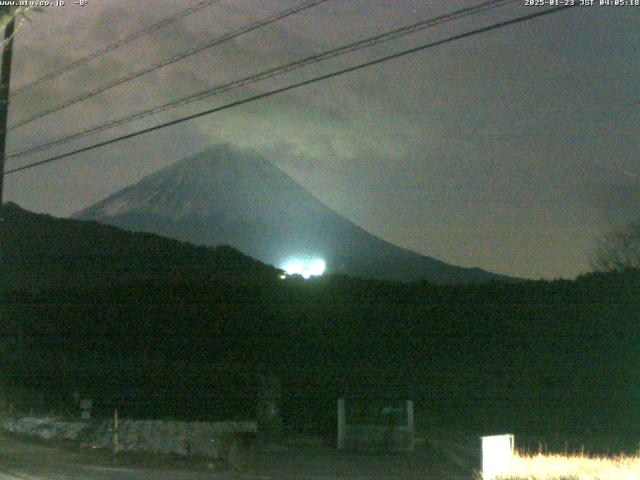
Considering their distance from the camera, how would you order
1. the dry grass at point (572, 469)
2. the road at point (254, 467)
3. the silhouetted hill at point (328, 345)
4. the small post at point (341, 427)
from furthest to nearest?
the silhouetted hill at point (328, 345)
the small post at point (341, 427)
the road at point (254, 467)
the dry grass at point (572, 469)

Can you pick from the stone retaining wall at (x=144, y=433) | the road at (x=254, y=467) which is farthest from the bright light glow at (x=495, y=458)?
the stone retaining wall at (x=144, y=433)

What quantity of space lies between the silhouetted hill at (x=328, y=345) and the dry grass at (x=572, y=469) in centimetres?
976

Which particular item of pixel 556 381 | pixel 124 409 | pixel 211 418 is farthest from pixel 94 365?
pixel 556 381

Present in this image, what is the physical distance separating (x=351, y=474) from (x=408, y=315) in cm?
1218

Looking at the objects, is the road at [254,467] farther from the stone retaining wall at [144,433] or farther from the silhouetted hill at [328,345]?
the silhouetted hill at [328,345]

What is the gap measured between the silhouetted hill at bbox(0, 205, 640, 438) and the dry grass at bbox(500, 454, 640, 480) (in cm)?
976

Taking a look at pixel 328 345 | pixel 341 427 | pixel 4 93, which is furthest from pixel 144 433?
pixel 328 345

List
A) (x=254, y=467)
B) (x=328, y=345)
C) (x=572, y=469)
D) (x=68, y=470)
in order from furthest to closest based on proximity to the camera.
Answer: (x=328, y=345), (x=254, y=467), (x=68, y=470), (x=572, y=469)

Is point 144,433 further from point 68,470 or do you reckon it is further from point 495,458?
point 495,458

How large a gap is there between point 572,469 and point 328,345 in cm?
1515

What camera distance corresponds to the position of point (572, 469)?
43.5 ft

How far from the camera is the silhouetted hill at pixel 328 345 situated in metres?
24.5

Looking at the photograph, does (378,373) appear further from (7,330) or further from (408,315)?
(7,330)

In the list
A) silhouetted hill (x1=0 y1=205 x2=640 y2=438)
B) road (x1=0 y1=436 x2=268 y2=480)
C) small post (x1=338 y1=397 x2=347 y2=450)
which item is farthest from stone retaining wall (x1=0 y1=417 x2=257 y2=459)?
silhouetted hill (x1=0 y1=205 x2=640 y2=438)
